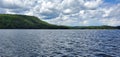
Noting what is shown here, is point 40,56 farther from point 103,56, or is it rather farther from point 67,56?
point 103,56

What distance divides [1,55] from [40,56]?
902 cm

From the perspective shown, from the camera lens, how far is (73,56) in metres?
40.6

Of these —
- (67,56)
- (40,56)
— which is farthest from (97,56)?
(40,56)

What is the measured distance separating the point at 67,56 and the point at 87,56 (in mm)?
4593

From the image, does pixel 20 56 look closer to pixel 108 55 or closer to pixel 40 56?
pixel 40 56

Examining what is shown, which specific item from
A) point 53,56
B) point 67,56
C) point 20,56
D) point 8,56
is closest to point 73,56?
point 67,56

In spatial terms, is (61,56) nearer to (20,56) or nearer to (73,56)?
(73,56)

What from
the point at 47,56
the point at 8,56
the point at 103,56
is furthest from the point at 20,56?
the point at 103,56

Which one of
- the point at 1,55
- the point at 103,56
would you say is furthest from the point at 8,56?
the point at 103,56

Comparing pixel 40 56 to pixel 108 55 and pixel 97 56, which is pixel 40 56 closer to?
pixel 97 56

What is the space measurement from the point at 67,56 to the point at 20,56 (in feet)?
34.9

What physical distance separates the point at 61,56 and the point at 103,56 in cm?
970

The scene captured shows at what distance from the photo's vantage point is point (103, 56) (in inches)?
1610

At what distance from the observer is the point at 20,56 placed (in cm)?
3997
